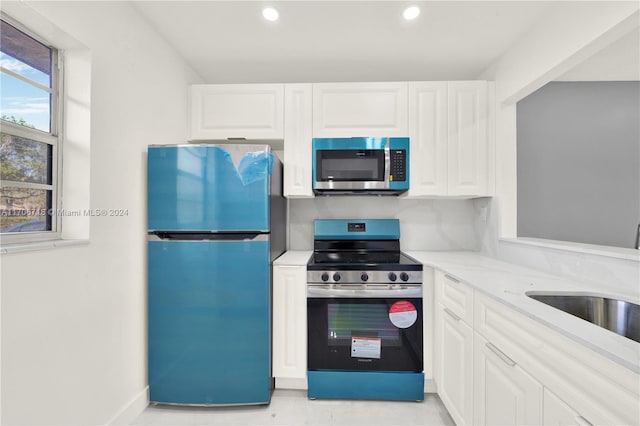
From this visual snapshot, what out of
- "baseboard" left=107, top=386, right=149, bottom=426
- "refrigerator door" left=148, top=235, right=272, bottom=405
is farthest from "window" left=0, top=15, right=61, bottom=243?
"baseboard" left=107, top=386, right=149, bottom=426

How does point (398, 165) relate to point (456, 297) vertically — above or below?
above

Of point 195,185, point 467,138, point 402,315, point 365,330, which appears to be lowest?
point 365,330

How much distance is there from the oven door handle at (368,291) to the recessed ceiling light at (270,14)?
1.74 metres

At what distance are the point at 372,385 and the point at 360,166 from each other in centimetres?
155

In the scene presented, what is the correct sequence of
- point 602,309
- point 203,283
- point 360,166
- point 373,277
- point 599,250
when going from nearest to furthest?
1. point 602,309
2. point 599,250
3. point 203,283
4. point 373,277
5. point 360,166

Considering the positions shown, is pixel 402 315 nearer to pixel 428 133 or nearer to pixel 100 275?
Result: pixel 428 133

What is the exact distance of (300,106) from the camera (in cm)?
215

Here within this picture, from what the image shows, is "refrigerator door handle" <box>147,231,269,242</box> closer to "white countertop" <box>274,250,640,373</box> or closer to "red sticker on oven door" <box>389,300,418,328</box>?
"white countertop" <box>274,250,640,373</box>

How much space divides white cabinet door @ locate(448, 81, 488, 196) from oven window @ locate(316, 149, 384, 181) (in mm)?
597

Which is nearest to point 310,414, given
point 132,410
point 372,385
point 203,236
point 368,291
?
point 372,385

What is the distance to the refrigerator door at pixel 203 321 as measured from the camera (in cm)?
170

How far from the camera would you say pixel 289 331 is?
183cm

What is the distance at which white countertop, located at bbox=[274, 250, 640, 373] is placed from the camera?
678mm

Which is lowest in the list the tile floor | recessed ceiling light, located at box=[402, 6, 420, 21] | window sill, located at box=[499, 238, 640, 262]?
the tile floor
